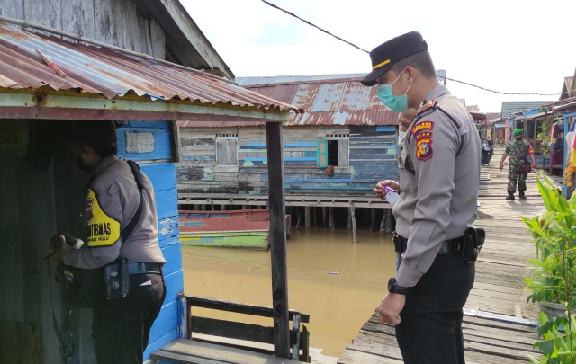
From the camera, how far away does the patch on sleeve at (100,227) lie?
2508mm

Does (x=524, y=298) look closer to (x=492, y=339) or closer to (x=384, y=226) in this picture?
(x=492, y=339)

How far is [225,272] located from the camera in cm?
1295

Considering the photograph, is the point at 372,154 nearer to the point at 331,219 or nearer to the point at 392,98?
the point at 331,219

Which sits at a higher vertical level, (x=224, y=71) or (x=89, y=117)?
(x=224, y=71)

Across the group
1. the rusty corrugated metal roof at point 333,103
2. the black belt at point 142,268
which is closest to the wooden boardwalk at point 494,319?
the black belt at point 142,268

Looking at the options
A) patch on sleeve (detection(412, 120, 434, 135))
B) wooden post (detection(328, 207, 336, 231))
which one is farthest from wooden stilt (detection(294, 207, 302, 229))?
patch on sleeve (detection(412, 120, 434, 135))

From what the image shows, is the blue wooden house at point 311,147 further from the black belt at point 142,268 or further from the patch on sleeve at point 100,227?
the patch on sleeve at point 100,227

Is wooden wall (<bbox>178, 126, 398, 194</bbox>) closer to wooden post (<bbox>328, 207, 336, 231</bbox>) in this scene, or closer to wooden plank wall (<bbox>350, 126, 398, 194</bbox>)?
wooden plank wall (<bbox>350, 126, 398, 194</bbox>)

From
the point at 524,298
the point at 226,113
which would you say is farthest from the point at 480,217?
the point at 226,113

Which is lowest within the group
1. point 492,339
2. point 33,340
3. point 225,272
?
point 225,272

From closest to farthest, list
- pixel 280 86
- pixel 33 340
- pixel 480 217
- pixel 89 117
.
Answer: pixel 89 117, pixel 33 340, pixel 480 217, pixel 280 86

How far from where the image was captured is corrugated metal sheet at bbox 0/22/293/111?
193cm

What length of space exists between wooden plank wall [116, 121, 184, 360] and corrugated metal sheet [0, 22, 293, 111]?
29.3 inches

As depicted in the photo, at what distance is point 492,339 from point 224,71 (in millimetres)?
3632
